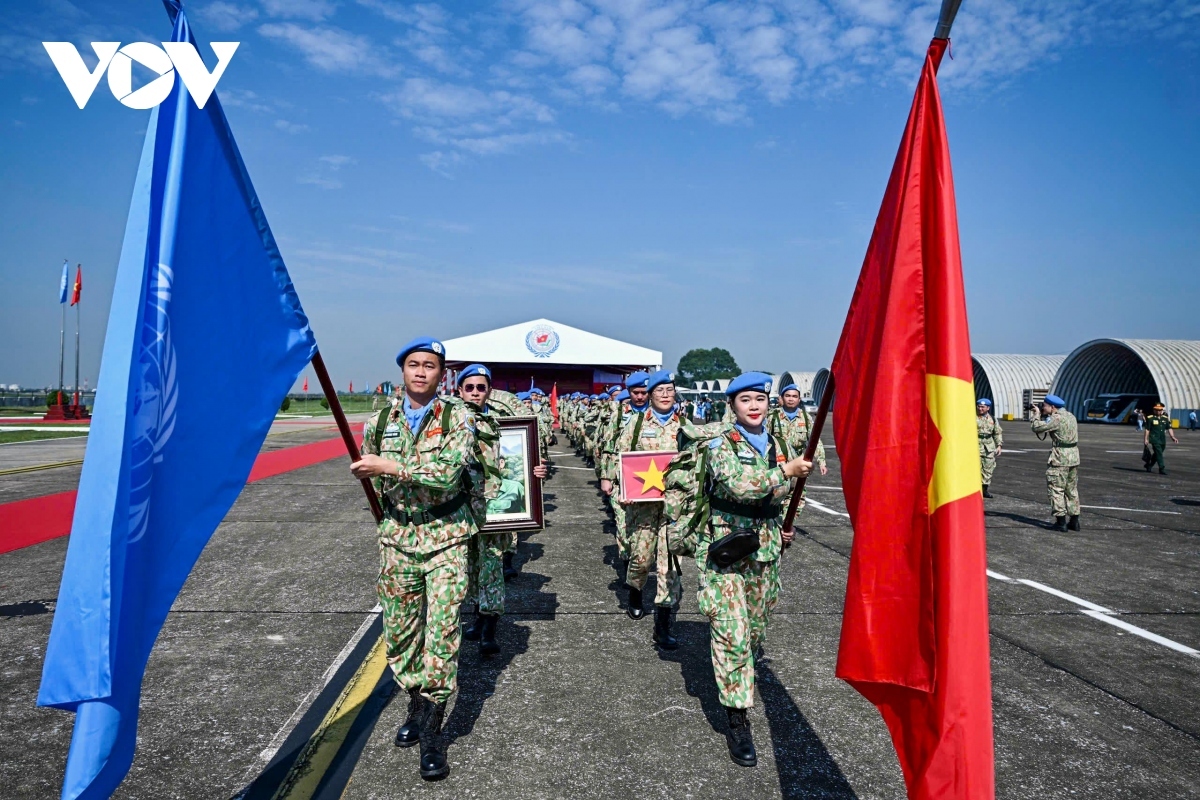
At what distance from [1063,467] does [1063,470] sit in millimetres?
46

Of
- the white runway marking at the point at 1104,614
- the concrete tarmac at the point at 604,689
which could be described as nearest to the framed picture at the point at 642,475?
the concrete tarmac at the point at 604,689

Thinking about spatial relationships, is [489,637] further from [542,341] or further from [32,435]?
[542,341]

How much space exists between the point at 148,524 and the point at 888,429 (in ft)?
8.33

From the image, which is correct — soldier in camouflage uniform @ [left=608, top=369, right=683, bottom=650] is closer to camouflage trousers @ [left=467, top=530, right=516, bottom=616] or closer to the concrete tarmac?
the concrete tarmac

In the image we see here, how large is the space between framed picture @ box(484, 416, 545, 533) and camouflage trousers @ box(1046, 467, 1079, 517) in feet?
27.7

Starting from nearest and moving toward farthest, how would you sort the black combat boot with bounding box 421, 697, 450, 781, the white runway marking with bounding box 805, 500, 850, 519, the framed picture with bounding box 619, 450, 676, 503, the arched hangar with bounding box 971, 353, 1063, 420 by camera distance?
the black combat boot with bounding box 421, 697, 450, 781, the framed picture with bounding box 619, 450, 676, 503, the white runway marking with bounding box 805, 500, 850, 519, the arched hangar with bounding box 971, 353, 1063, 420

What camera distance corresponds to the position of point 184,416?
256 centimetres

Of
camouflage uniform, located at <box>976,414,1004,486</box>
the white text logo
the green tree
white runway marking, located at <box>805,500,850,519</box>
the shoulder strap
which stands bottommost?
white runway marking, located at <box>805,500,850,519</box>

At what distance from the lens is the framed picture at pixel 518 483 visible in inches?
229

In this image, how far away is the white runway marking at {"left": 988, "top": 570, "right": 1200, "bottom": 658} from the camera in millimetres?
5914

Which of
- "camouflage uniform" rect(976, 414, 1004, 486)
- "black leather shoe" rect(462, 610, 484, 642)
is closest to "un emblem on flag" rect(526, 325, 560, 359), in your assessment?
"camouflage uniform" rect(976, 414, 1004, 486)

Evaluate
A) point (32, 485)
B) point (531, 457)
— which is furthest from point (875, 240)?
point (32, 485)

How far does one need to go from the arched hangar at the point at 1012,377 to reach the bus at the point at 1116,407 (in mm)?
3327

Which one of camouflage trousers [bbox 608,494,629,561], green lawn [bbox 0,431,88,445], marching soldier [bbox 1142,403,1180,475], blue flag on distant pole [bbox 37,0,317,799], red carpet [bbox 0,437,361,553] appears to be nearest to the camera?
blue flag on distant pole [bbox 37,0,317,799]
